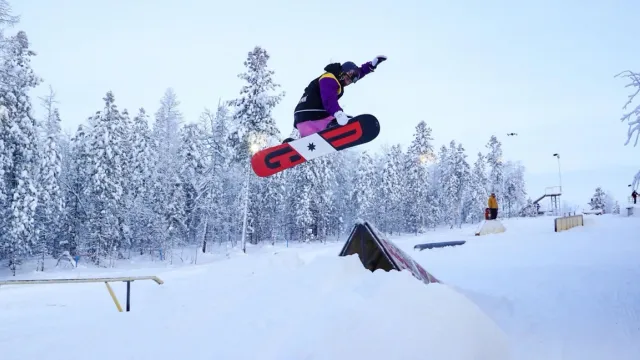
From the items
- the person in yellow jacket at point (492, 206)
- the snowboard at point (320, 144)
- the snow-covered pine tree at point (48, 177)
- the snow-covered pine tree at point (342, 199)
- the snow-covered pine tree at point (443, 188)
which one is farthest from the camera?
the snow-covered pine tree at point (443, 188)

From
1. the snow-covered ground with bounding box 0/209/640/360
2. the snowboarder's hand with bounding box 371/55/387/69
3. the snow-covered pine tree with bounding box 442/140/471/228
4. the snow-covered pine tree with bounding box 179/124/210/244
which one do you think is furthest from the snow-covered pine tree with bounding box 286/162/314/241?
the snowboarder's hand with bounding box 371/55/387/69

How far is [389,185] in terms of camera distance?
43.1 m

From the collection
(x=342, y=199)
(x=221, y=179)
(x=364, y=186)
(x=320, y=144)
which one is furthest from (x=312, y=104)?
(x=342, y=199)

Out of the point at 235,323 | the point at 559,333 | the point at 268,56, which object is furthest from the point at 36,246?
the point at 559,333

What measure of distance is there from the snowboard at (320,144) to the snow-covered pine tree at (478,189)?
50.4 meters

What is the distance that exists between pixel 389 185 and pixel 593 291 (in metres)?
37.1

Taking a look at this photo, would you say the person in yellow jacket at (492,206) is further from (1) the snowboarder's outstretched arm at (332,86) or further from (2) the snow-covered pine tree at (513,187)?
(2) the snow-covered pine tree at (513,187)

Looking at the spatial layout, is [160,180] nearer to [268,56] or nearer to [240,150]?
[240,150]

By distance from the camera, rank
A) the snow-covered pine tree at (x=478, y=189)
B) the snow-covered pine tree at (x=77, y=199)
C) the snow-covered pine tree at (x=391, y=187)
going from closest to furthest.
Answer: the snow-covered pine tree at (x=77, y=199) < the snow-covered pine tree at (x=391, y=187) < the snow-covered pine tree at (x=478, y=189)

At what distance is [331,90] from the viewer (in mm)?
4852

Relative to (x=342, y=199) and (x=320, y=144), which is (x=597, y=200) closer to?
(x=342, y=199)

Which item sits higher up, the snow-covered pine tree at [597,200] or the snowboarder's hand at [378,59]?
the snowboarder's hand at [378,59]

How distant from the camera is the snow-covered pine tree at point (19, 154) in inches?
848

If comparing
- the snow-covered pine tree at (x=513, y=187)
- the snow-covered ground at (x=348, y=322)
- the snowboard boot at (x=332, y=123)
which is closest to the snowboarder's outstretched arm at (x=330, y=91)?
the snowboard boot at (x=332, y=123)
